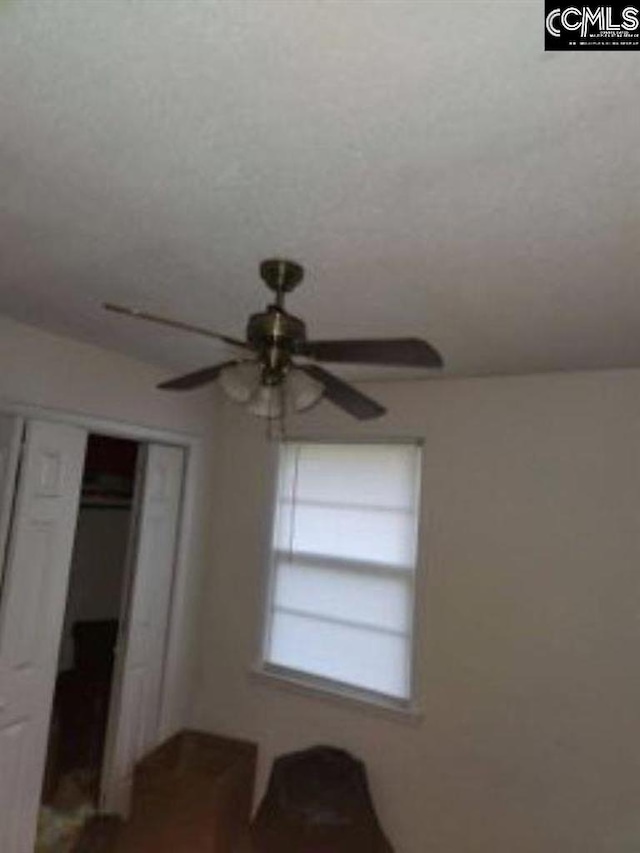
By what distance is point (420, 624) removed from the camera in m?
3.07

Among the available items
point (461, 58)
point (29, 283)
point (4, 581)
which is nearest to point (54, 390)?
point (29, 283)

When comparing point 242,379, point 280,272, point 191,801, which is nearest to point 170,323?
point 242,379

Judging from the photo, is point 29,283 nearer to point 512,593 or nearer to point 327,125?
point 327,125

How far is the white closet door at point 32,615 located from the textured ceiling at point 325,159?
891mm

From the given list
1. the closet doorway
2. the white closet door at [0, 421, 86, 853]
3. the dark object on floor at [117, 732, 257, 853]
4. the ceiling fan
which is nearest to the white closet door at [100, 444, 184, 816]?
the closet doorway

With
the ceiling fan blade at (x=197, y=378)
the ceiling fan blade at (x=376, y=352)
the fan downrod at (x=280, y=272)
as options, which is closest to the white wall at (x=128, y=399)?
the ceiling fan blade at (x=197, y=378)

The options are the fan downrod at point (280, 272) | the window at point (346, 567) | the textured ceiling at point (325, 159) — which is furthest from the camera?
the window at point (346, 567)

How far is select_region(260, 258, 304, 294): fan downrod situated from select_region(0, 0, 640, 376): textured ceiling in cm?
4

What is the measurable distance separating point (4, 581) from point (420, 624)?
2.02 metres

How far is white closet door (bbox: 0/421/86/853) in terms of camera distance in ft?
A: 8.53

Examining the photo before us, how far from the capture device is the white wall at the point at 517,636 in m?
2.61

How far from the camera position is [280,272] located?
1.80 metres

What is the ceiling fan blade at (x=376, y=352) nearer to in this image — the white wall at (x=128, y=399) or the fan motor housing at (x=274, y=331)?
the fan motor housing at (x=274, y=331)

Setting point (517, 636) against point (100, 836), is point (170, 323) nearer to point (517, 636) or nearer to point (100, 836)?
point (517, 636)
